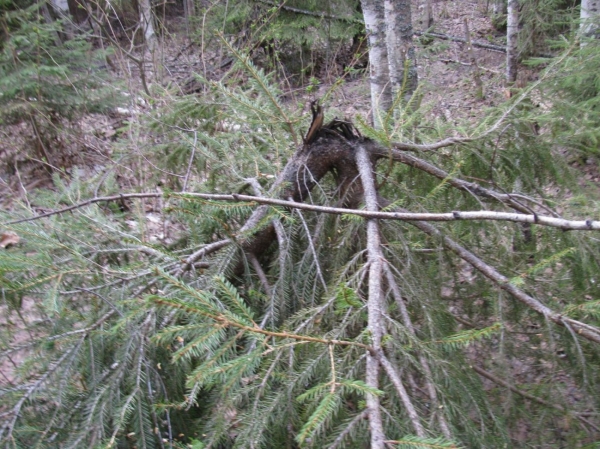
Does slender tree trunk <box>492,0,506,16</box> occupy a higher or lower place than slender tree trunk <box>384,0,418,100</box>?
higher

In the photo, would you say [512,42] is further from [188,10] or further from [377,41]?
[188,10]

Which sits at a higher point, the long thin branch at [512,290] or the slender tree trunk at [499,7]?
the slender tree trunk at [499,7]

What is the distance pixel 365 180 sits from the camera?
2270 mm

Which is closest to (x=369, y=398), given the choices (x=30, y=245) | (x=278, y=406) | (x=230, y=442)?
(x=278, y=406)

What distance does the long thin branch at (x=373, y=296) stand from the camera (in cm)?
122

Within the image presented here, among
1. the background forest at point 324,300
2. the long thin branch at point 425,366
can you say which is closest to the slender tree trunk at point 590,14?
A: the background forest at point 324,300

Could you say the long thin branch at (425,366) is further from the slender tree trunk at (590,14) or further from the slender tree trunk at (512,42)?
the slender tree trunk at (512,42)

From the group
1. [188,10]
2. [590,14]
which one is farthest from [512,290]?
[188,10]

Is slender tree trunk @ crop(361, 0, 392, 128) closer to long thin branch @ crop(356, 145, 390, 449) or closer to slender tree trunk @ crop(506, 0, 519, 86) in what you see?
slender tree trunk @ crop(506, 0, 519, 86)

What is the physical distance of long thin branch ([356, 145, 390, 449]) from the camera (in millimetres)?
1220

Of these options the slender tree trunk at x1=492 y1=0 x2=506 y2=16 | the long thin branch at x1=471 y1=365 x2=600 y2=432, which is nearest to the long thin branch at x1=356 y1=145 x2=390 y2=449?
the long thin branch at x1=471 y1=365 x2=600 y2=432

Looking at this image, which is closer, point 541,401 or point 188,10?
point 541,401

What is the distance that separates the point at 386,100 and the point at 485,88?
349 centimetres

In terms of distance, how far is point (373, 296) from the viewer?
64.4 inches
